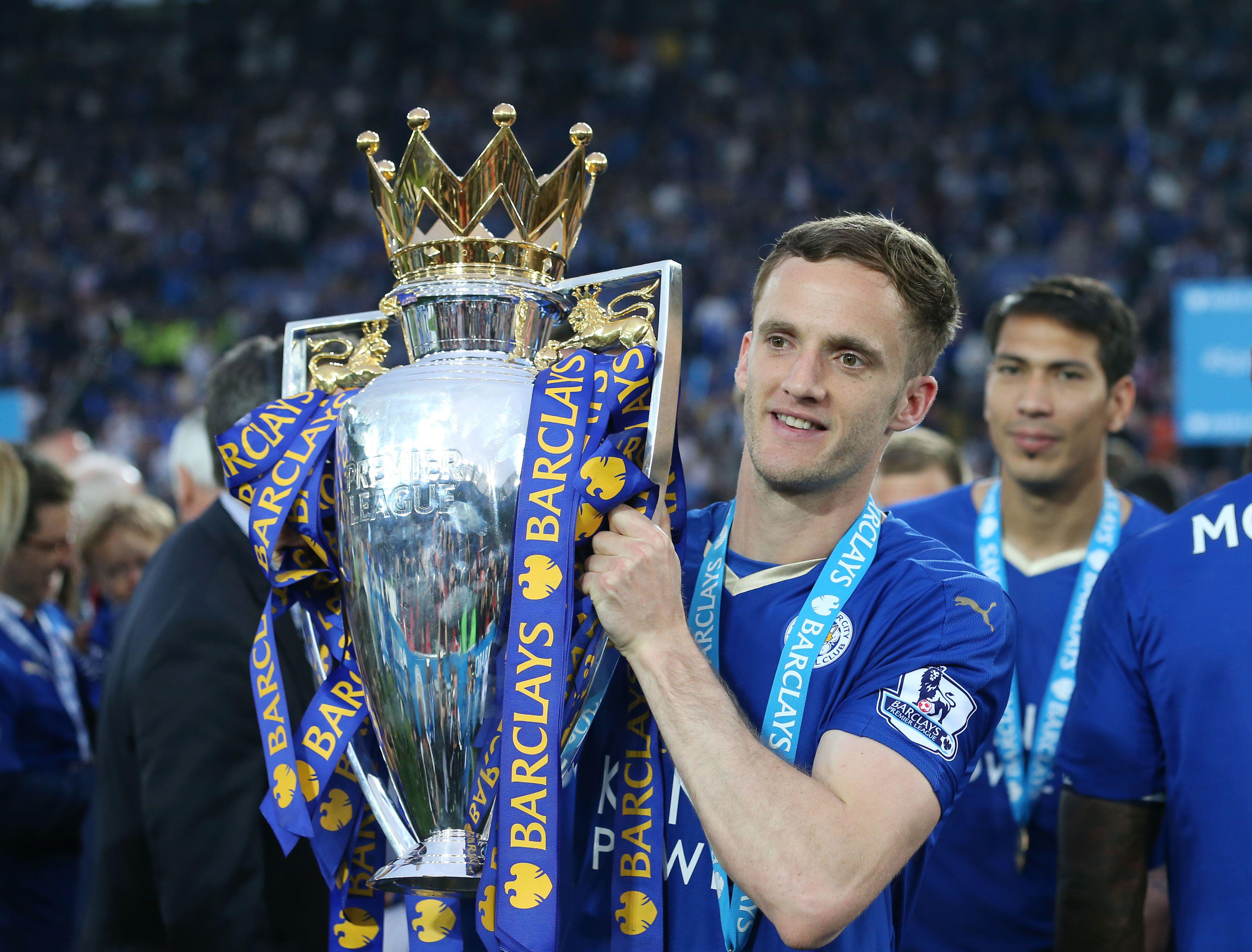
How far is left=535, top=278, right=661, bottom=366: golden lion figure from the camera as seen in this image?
148cm

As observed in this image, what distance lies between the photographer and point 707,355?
1289 cm

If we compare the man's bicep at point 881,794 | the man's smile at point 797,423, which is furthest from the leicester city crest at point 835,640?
the man's smile at point 797,423

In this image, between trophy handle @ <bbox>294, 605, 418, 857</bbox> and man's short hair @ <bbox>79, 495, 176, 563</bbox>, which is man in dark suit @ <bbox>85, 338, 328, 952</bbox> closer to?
trophy handle @ <bbox>294, 605, 418, 857</bbox>

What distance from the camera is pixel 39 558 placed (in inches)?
125

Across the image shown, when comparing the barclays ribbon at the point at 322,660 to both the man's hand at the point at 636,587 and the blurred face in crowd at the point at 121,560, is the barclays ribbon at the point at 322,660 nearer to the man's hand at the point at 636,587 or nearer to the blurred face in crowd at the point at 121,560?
the man's hand at the point at 636,587

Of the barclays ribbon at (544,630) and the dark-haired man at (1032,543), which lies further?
the dark-haired man at (1032,543)

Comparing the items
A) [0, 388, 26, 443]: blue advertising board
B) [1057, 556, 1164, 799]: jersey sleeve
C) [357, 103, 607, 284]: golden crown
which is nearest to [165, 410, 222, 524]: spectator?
[357, 103, 607, 284]: golden crown

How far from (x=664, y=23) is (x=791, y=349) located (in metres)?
17.0

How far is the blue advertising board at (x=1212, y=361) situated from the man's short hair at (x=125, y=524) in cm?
808

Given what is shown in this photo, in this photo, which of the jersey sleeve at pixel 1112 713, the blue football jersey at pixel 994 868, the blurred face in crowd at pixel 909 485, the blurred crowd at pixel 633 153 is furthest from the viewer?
the blurred crowd at pixel 633 153

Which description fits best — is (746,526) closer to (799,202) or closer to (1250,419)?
(1250,419)

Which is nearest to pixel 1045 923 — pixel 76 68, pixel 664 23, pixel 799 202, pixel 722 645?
pixel 722 645

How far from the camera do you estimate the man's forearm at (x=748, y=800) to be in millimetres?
1344

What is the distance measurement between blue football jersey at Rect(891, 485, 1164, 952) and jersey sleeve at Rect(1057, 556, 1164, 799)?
487 millimetres
